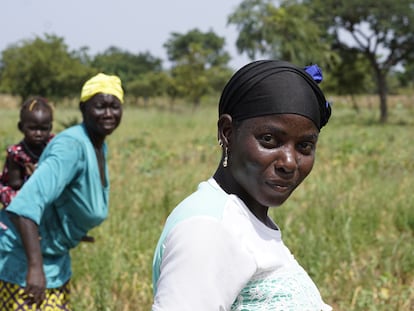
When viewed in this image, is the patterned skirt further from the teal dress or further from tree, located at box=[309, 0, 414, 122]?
tree, located at box=[309, 0, 414, 122]

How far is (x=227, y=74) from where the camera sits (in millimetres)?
40594

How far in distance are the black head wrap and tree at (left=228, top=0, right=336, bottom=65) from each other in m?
23.9

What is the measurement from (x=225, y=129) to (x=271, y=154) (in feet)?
0.43

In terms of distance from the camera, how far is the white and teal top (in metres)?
1.06

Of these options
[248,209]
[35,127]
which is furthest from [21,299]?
[248,209]

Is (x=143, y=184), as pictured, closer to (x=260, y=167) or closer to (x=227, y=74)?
(x=260, y=167)

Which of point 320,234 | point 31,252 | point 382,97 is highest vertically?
point 382,97

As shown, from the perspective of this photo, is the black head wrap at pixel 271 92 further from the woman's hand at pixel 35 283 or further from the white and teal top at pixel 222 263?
the woman's hand at pixel 35 283

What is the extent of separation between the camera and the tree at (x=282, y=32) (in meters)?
24.8

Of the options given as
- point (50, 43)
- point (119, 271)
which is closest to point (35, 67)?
point (50, 43)

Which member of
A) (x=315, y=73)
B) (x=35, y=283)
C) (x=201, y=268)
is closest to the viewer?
(x=201, y=268)

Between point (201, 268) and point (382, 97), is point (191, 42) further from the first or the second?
point (201, 268)

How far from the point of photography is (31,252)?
2.08 meters

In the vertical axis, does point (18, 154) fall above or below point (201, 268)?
above
